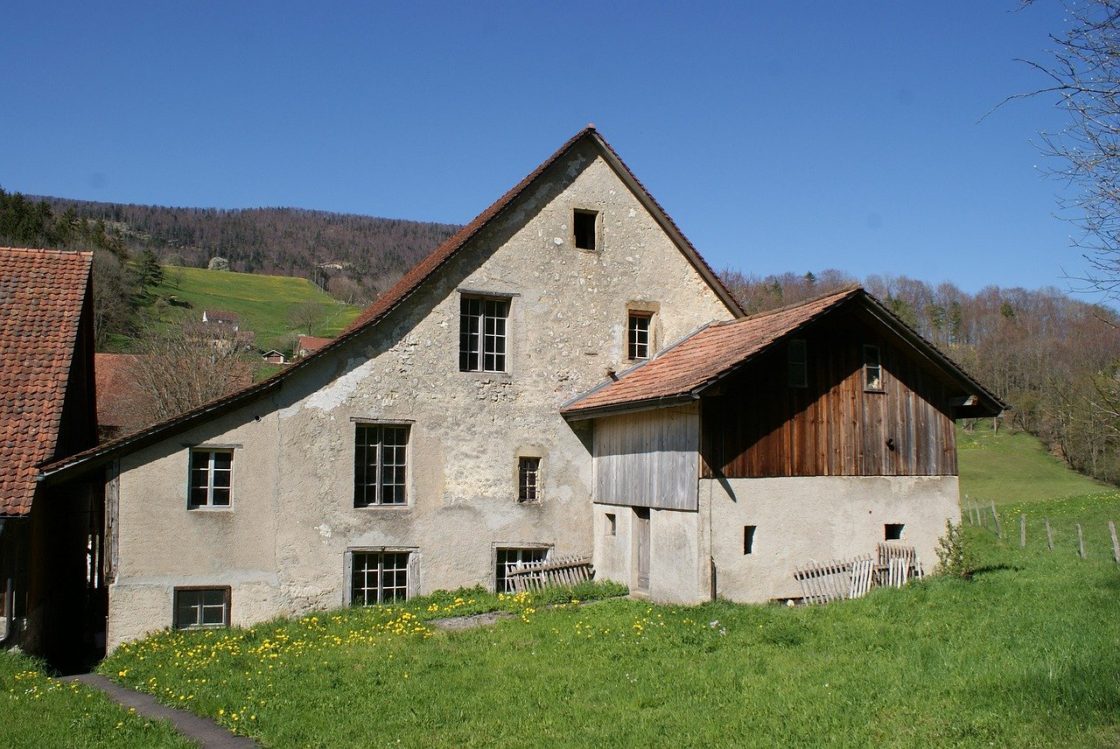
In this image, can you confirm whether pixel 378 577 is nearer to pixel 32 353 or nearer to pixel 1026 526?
pixel 32 353

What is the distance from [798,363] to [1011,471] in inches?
1798

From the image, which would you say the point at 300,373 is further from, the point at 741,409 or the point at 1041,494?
the point at 1041,494

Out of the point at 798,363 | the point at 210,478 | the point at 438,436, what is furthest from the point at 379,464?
the point at 798,363

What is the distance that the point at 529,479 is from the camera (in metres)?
19.4

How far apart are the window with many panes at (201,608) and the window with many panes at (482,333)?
6375mm

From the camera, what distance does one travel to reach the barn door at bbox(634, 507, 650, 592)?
697 inches

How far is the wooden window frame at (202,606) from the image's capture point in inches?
638

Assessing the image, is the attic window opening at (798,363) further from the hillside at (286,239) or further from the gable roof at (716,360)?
the hillside at (286,239)

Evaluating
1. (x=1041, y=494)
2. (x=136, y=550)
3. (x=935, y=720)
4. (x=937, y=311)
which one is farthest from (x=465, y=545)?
(x=937, y=311)

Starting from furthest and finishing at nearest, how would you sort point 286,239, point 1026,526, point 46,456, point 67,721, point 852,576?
point 286,239, point 1026,526, point 852,576, point 46,456, point 67,721

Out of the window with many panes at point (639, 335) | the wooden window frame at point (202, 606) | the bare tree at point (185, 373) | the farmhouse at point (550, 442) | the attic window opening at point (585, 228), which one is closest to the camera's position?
the farmhouse at point (550, 442)

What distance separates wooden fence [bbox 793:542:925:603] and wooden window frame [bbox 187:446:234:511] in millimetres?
10482

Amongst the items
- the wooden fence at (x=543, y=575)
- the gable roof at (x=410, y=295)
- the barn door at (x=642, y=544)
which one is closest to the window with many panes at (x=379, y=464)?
the gable roof at (x=410, y=295)

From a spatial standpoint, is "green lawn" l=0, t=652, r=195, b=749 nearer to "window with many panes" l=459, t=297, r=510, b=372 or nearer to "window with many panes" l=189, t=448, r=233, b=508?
"window with many panes" l=189, t=448, r=233, b=508
